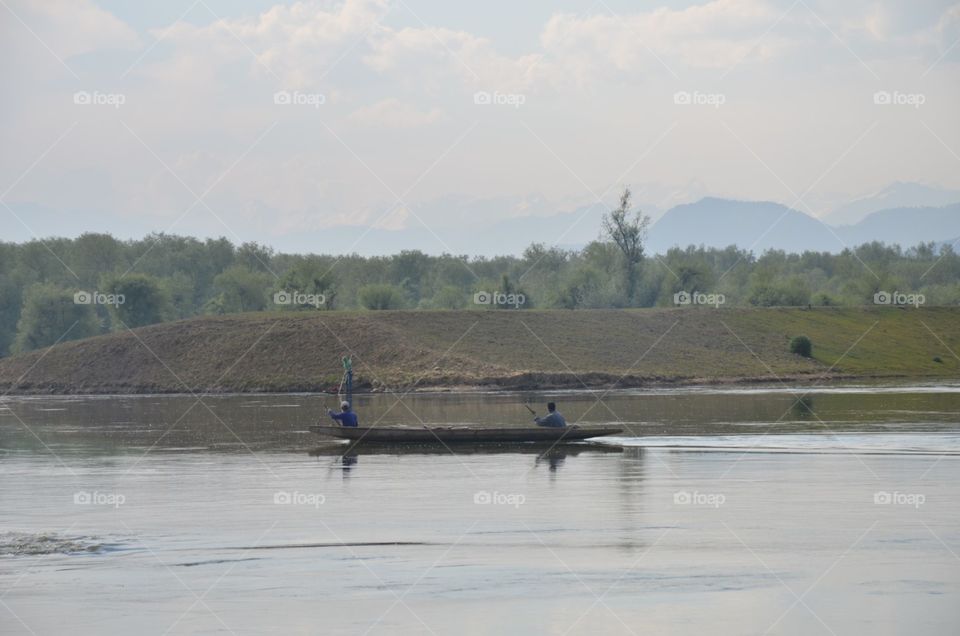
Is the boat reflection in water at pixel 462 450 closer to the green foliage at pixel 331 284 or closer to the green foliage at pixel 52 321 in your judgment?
the green foliage at pixel 331 284

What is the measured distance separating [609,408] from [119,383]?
151 feet

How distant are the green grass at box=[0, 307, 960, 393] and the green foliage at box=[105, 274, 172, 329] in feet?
71.6

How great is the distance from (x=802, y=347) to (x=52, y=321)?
7501 centimetres

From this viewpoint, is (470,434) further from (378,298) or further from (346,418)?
(378,298)

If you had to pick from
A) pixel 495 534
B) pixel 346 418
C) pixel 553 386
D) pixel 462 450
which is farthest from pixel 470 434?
pixel 553 386

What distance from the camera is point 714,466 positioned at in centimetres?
3816

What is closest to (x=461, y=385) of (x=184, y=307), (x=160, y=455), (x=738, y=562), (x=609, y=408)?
(x=609, y=408)

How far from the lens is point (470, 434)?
4597cm

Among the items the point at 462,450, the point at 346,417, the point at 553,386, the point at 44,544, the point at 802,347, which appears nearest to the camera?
the point at 44,544

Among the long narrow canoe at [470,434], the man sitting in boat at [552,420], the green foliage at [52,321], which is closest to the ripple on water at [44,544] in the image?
the long narrow canoe at [470,434]

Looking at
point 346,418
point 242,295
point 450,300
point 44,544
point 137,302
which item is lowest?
point 44,544

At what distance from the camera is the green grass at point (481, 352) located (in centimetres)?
9119

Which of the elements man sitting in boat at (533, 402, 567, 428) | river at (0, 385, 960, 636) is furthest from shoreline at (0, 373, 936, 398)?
man sitting in boat at (533, 402, 567, 428)

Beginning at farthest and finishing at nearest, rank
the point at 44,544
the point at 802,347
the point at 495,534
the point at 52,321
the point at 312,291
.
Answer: the point at 52,321
the point at 312,291
the point at 802,347
the point at 495,534
the point at 44,544
